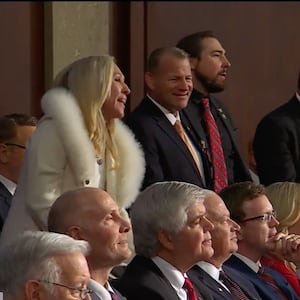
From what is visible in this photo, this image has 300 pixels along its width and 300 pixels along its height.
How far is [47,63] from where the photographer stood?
8547mm

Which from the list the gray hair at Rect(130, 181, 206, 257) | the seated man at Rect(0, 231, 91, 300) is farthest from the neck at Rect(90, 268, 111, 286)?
the seated man at Rect(0, 231, 91, 300)

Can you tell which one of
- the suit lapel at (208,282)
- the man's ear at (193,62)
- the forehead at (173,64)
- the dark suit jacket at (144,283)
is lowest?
the suit lapel at (208,282)

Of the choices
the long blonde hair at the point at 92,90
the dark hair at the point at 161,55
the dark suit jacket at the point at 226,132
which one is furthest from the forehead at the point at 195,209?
the dark suit jacket at the point at 226,132

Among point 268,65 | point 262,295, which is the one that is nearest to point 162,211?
point 262,295

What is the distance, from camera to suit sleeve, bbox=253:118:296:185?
7.37m

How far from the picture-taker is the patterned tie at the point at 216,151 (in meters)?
7.18

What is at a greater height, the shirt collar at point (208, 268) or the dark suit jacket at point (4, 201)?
the dark suit jacket at point (4, 201)

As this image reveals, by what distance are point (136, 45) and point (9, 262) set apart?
457 cm

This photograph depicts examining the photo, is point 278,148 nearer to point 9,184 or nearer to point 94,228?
point 9,184

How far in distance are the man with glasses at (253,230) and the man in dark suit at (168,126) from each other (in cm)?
63

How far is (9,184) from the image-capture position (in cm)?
675

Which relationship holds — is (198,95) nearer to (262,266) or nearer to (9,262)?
(262,266)

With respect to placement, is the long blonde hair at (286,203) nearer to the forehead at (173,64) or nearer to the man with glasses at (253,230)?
the man with glasses at (253,230)

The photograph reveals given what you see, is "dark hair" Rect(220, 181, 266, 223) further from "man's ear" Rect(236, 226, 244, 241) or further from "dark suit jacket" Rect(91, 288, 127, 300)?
"dark suit jacket" Rect(91, 288, 127, 300)
